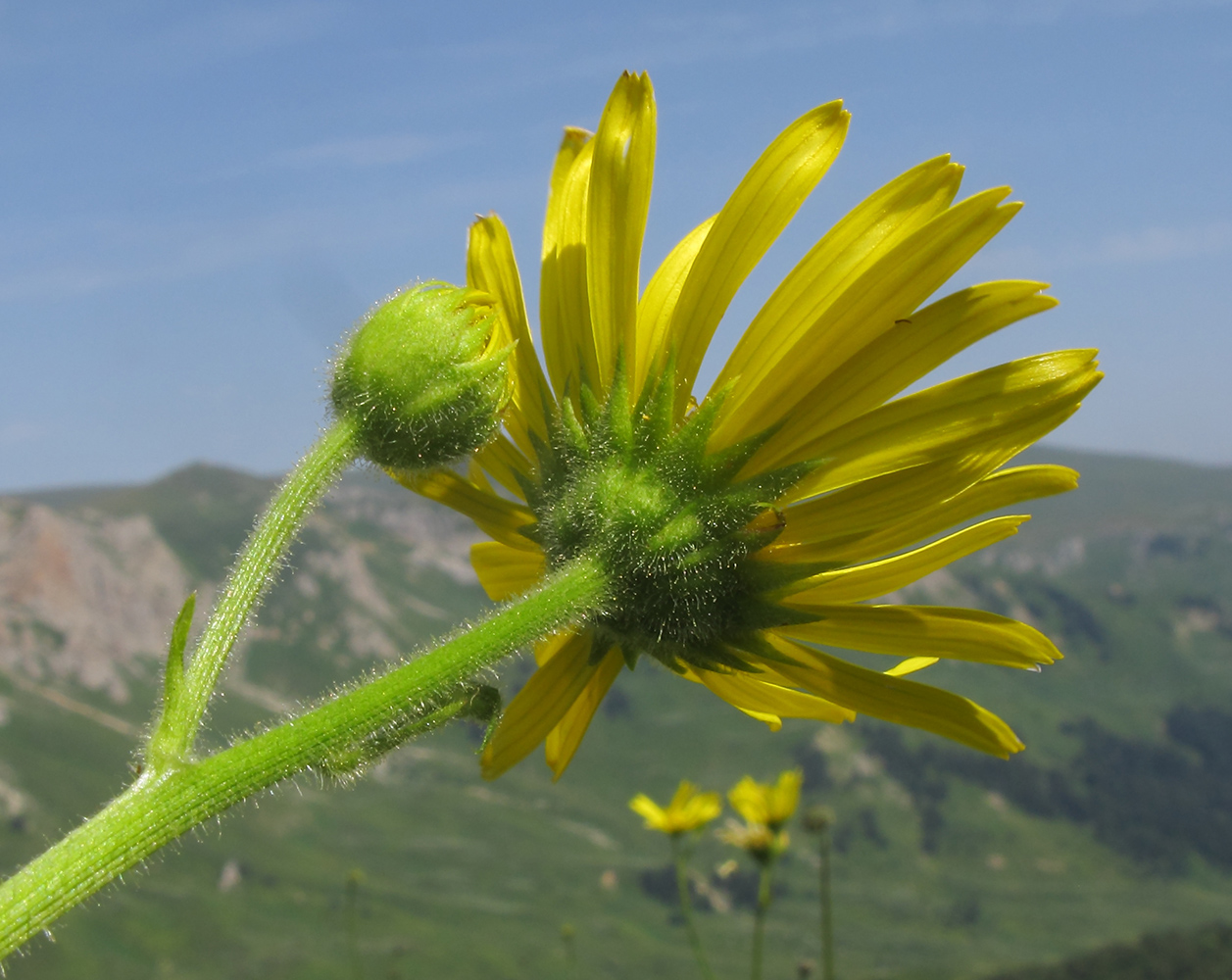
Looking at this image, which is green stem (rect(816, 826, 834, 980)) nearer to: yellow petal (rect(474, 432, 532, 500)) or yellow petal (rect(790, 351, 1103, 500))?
yellow petal (rect(474, 432, 532, 500))

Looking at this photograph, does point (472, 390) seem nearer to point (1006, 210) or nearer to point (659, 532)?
point (659, 532)

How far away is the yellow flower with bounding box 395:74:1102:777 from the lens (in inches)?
101

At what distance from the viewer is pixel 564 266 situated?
3.01m

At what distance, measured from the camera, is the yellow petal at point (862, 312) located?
2.40m

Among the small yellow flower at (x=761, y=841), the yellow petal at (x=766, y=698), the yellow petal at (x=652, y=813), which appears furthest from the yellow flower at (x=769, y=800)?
the yellow petal at (x=766, y=698)

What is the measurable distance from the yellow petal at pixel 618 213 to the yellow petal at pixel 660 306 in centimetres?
4

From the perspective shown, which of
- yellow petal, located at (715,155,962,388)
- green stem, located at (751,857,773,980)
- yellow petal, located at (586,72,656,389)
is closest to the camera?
yellow petal, located at (715,155,962,388)

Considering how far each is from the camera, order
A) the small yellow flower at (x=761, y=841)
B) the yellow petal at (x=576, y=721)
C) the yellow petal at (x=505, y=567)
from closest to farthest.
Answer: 1. the yellow petal at (x=576, y=721)
2. the yellow petal at (x=505, y=567)
3. the small yellow flower at (x=761, y=841)

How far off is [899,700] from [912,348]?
86 centimetres

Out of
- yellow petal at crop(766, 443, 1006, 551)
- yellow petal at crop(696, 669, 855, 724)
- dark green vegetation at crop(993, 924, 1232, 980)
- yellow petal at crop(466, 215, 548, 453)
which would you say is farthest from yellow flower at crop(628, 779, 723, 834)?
dark green vegetation at crop(993, 924, 1232, 980)

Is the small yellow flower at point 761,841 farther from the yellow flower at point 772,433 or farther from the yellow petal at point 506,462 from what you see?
the yellow flower at point 772,433

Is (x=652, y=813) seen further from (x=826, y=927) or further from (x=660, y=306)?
(x=660, y=306)

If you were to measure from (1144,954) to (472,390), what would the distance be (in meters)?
224

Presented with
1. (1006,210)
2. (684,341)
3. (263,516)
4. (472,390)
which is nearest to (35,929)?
(263,516)
